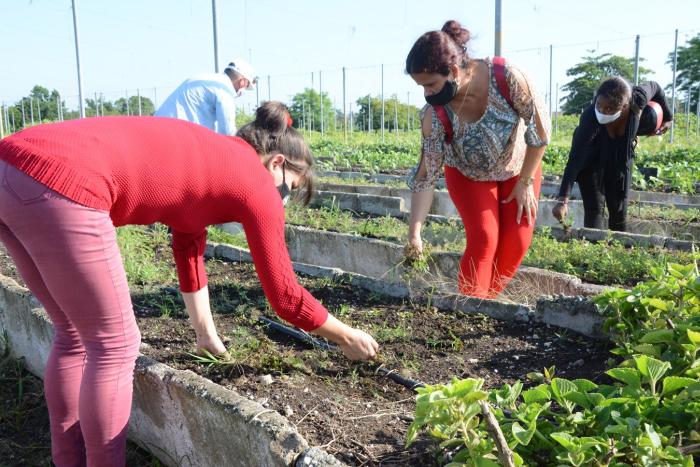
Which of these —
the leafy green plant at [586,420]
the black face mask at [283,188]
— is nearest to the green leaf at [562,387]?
the leafy green plant at [586,420]

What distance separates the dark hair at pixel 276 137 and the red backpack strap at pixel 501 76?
1.26 m

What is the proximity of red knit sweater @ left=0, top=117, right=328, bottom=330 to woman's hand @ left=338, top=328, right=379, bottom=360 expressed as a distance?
0.14m

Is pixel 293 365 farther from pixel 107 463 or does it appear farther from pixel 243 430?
pixel 107 463

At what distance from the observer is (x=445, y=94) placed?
3.00 metres

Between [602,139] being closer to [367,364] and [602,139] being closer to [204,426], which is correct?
[367,364]

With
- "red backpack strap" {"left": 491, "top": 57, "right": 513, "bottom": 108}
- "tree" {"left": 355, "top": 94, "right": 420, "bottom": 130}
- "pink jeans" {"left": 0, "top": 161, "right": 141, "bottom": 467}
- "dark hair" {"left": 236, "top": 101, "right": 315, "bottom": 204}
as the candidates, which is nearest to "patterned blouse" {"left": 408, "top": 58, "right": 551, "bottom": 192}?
"red backpack strap" {"left": 491, "top": 57, "right": 513, "bottom": 108}

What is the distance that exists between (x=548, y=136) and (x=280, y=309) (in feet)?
5.91

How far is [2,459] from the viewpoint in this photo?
8.52ft

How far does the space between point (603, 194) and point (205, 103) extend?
3271 mm

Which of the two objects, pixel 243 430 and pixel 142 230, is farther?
pixel 142 230

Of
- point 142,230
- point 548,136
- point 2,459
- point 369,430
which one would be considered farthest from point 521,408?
point 142,230

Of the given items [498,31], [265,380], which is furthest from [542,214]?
[265,380]

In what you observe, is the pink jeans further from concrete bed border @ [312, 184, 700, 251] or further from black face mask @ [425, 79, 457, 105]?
concrete bed border @ [312, 184, 700, 251]

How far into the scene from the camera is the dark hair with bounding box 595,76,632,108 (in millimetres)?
4406
